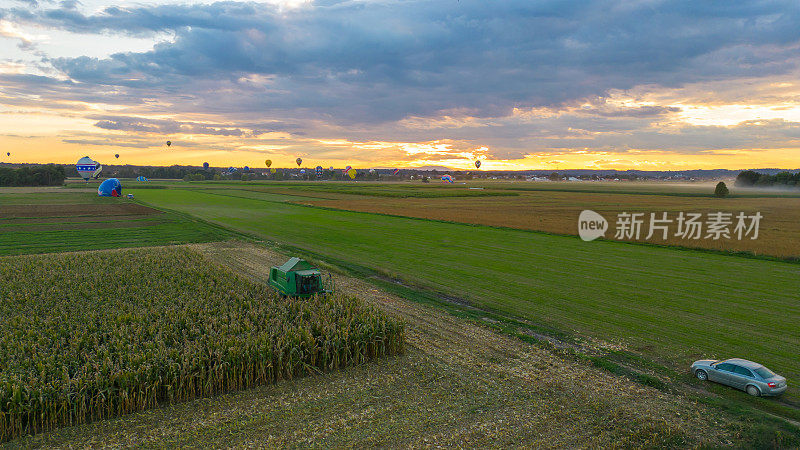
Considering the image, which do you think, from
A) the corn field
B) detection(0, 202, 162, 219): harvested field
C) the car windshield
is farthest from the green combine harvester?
detection(0, 202, 162, 219): harvested field

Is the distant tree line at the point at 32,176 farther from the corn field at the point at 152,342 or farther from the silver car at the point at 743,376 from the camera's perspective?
the silver car at the point at 743,376

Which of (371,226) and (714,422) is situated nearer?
(714,422)

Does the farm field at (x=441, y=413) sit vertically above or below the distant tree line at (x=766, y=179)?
Result: below

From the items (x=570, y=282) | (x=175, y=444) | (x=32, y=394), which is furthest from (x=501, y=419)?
Result: (x=570, y=282)

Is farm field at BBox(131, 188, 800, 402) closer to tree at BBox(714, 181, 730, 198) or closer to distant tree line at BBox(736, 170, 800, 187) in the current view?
tree at BBox(714, 181, 730, 198)

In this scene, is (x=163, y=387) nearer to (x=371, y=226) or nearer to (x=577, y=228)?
(x=371, y=226)

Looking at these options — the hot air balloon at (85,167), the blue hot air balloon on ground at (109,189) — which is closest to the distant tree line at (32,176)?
the hot air balloon at (85,167)
